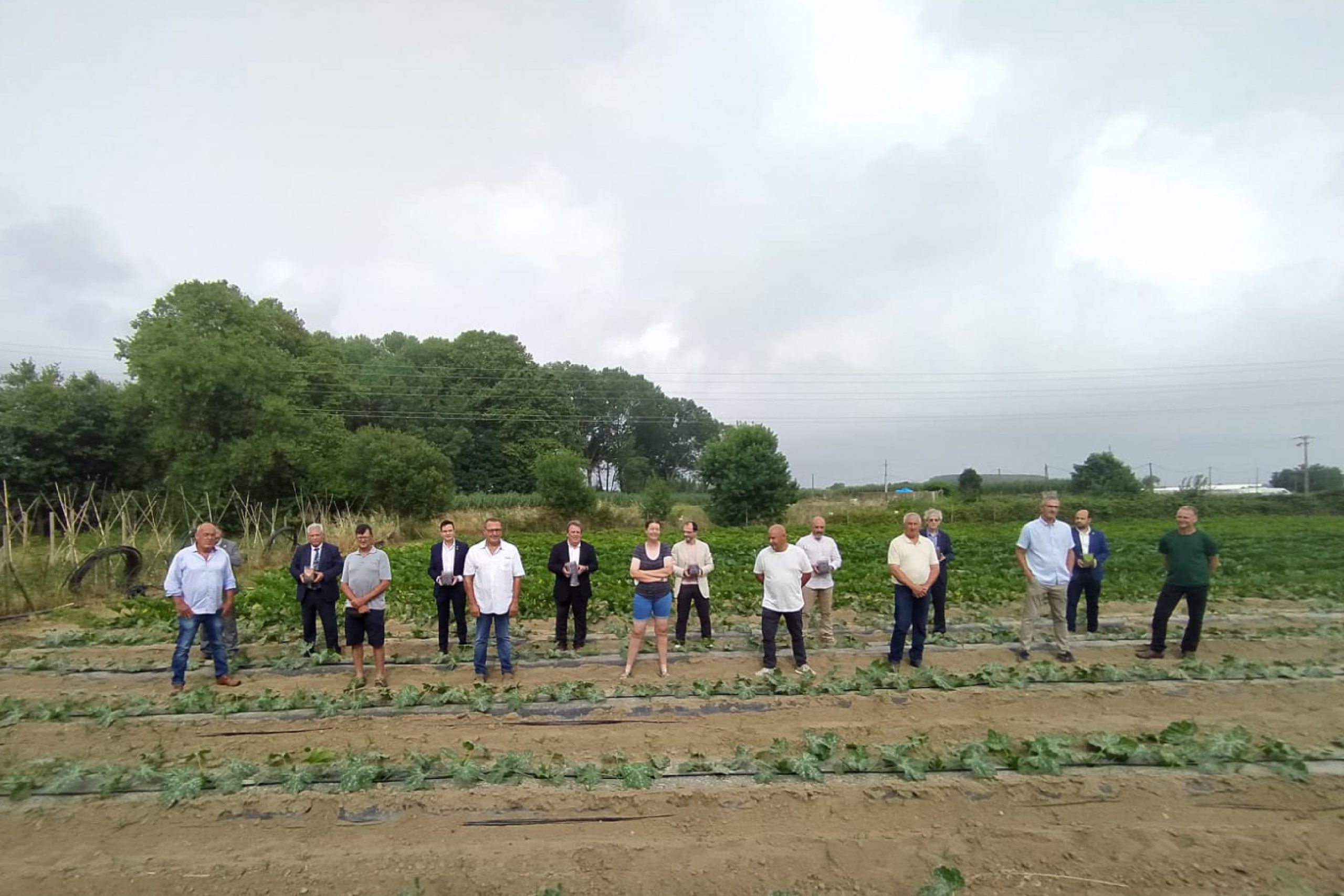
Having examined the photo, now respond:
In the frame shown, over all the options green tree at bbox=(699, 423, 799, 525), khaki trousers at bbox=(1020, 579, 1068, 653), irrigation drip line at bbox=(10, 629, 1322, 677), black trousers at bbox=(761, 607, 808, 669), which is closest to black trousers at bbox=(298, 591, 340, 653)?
irrigation drip line at bbox=(10, 629, 1322, 677)

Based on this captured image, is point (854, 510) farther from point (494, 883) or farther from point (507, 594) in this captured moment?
point (494, 883)

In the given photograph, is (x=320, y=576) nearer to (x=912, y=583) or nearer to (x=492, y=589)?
(x=492, y=589)

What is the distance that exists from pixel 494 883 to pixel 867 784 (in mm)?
2596

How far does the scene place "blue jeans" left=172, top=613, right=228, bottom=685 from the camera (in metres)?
8.16

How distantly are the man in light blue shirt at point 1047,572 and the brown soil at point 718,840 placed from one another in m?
3.69

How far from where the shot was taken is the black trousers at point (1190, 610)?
8.68 meters

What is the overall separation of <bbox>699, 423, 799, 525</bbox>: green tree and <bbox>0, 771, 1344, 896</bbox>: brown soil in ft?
103

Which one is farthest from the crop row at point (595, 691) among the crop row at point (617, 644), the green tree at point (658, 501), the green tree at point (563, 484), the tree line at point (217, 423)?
the green tree at point (658, 501)

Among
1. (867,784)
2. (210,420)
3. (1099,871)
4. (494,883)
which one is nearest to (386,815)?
(494,883)

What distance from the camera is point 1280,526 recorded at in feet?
102

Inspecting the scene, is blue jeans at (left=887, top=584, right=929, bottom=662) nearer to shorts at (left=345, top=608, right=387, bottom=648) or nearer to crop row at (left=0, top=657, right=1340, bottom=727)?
crop row at (left=0, top=657, right=1340, bottom=727)

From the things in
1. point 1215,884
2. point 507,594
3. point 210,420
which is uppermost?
point 210,420

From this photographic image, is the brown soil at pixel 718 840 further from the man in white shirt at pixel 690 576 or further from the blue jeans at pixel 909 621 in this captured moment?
the man in white shirt at pixel 690 576

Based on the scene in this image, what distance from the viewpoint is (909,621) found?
321 inches
